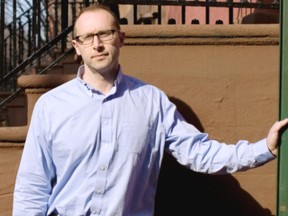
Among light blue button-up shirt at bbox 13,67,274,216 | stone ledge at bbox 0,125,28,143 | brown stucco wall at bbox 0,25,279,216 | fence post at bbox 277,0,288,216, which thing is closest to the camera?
fence post at bbox 277,0,288,216

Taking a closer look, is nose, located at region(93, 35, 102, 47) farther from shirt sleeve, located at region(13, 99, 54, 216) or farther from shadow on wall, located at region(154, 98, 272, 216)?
shadow on wall, located at region(154, 98, 272, 216)

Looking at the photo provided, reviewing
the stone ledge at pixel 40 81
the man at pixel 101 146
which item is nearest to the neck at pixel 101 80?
the man at pixel 101 146

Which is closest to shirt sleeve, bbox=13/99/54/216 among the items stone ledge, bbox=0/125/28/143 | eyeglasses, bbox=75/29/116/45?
eyeglasses, bbox=75/29/116/45

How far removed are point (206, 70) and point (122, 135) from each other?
118cm

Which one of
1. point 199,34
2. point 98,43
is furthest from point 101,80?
point 199,34

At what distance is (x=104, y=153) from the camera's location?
3.45 metres

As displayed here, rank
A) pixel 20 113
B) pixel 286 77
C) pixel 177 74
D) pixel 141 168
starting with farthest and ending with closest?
1. pixel 20 113
2. pixel 177 74
3. pixel 141 168
4. pixel 286 77

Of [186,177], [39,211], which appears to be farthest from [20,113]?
[39,211]

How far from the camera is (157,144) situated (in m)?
3.62

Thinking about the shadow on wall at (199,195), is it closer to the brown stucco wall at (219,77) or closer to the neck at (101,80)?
the brown stucco wall at (219,77)

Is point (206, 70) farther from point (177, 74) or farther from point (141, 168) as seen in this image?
point (141, 168)

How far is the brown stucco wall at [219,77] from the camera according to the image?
4.51 metres

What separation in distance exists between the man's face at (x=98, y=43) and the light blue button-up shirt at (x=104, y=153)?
121 millimetres

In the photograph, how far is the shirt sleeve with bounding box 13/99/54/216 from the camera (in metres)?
3.51
